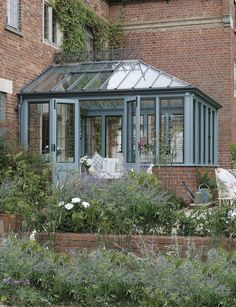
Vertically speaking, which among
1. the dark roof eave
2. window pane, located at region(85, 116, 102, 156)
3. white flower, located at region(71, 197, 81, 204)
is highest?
the dark roof eave

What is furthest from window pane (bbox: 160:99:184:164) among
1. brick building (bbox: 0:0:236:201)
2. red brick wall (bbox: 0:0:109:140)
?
brick building (bbox: 0:0:236:201)

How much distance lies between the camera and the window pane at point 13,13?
14.3 m

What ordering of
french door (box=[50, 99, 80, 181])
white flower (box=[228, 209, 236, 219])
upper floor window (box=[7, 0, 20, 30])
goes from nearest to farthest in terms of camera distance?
white flower (box=[228, 209, 236, 219])
upper floor window (box=[7, 0, 20, 30])
french door (box=[50, 99, 80, 181])

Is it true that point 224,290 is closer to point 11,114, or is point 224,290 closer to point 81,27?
point 11,114

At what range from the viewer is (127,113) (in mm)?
14547

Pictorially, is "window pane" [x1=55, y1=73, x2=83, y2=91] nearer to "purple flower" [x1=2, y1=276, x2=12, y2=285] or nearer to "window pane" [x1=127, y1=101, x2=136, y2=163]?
"window pane" [x1=127, y1=101, x2=136, y2=163]

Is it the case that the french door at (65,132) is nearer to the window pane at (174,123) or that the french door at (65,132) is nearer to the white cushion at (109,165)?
the white cushion at (109,165)

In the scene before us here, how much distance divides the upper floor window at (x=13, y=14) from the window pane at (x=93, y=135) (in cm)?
522

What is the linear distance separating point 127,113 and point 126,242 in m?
8.73

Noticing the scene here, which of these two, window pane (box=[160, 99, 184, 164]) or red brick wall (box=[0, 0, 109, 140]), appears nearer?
red brick wall (box=[0, 0, 109, 140])

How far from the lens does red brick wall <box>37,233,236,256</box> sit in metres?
5.82

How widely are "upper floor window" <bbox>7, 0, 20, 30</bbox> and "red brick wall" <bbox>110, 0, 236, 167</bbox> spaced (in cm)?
670

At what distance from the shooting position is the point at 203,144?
625 inches

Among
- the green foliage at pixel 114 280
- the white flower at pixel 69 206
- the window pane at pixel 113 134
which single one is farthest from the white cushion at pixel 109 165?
the green foliage at pixel 114 280
